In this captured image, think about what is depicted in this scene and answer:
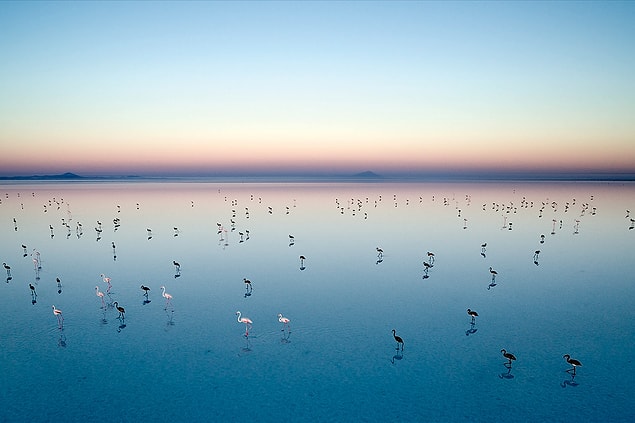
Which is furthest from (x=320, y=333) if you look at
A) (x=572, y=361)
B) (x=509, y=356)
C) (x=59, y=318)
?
(x=59, y=318)

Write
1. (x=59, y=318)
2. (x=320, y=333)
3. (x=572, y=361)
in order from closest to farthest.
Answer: (x=572, y=361) → (x=320, y=333) → (x=59, y=318)

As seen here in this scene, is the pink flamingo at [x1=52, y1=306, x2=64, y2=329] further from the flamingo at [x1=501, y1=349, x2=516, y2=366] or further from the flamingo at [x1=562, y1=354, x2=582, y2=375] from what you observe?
the flamingo at [x1=562, y1=354, x2=582, y2=375]

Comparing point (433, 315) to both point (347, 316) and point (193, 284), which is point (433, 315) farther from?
point (193, 284)

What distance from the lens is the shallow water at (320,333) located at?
11.6 meters

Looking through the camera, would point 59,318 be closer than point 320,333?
No

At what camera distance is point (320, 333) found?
16.0m

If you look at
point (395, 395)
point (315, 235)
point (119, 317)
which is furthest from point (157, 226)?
point (395, 395)

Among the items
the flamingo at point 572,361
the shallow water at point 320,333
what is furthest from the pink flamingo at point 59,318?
the flamingo at point 572,361

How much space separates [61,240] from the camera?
36.0 metres

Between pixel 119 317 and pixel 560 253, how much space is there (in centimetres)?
3011

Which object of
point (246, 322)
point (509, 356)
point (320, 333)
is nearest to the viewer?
point (509, 356)

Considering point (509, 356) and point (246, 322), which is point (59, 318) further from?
point (509, 356)

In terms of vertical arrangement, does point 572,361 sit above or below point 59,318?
above

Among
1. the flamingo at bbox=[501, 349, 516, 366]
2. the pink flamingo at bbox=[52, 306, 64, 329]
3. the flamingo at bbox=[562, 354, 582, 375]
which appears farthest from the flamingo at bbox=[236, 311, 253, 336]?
the flamingo at bbox=[562, 354, 582, 375]
